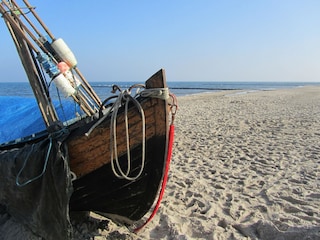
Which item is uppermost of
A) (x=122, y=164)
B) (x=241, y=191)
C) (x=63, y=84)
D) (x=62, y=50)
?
(x=62, y=50)

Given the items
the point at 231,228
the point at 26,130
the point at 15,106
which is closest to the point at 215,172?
the point at 231,228

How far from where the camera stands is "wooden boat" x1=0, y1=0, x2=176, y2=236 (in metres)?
2.54

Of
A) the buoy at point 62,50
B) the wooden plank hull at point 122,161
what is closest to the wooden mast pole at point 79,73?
the buoy at point 62,50

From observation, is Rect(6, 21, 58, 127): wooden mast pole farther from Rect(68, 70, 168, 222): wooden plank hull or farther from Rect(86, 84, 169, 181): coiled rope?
Rect(86, 84, 169, 181): coiled rope

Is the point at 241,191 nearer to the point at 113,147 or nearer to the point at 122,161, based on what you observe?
the point at 122,161

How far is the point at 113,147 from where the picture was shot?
2.62 metres

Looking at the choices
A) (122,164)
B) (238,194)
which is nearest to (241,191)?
(238,194)

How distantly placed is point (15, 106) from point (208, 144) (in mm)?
4090

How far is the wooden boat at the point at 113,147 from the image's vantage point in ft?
8.32

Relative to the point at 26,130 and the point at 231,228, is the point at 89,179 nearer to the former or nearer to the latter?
the point at 231,228

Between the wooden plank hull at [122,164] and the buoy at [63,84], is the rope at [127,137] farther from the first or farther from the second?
the buoy at [63,84]

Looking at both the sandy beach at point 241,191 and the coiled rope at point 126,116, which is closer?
the coiled rope at point 126,116

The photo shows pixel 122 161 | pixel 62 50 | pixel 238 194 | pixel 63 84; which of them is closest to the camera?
pixel 122 161

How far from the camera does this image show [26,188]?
278cm
